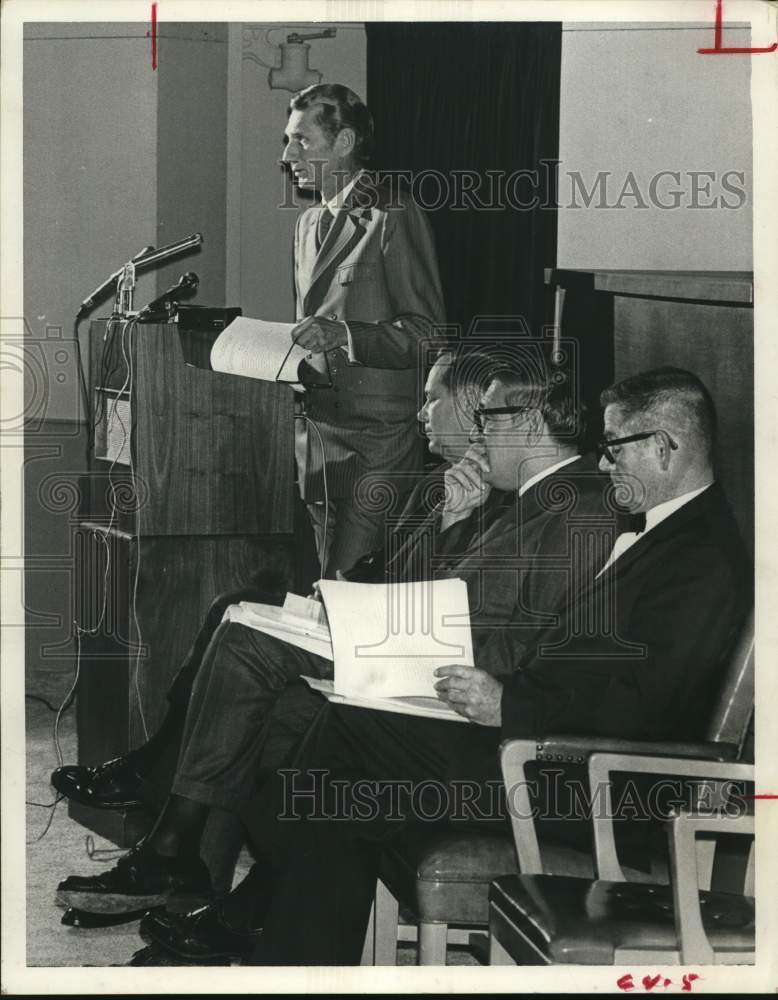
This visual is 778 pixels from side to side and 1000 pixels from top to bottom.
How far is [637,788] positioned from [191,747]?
3.26 ft

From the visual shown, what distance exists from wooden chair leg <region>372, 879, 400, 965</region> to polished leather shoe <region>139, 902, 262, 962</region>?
10.4 inches

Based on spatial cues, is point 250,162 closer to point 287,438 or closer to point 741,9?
point 287,438

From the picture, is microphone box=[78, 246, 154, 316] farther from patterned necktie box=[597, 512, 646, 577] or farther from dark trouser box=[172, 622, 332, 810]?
patterned necktie box=[597, 512, 646, 577]

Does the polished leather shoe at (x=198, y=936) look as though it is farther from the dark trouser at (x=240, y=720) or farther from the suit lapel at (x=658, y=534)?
the suit lapel at (x=658, y=534)

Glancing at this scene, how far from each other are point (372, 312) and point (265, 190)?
1.21ft

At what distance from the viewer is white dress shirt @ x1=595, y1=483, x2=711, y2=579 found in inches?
115

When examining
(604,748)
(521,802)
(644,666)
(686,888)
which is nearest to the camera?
(686,888)

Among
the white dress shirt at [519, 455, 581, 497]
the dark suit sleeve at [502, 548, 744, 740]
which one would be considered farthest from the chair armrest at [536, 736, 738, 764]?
the white dress shirt at [519, 455, 581, 497]

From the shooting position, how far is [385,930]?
2.95 m

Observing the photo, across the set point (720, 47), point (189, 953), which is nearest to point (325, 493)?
point (189, 953)

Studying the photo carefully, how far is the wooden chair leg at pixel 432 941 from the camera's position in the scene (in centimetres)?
279

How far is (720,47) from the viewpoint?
119 inches

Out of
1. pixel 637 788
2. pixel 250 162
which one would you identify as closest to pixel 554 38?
pixel 250 162

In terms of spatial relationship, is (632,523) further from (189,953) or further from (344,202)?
(189,953)
